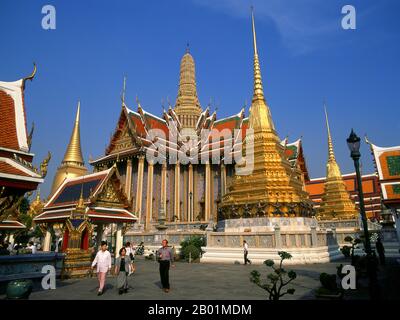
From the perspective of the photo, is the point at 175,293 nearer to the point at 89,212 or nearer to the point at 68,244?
the point at 68,244

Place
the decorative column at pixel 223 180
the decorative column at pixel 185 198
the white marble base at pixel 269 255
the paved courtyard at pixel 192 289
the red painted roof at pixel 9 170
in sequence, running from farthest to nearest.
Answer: the decorative column at pixel 185 198
the decorative column at pixel 223 180
the white marble base at pixel 269 255
the red painted roof at pixel 9 170
the paved courtyard at pixel 192 289

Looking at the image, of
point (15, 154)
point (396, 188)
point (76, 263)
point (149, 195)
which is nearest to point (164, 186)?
point (149, 195)

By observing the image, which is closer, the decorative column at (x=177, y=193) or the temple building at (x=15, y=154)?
the temple building at (x=15, y=154)

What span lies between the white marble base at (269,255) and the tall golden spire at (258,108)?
9.14 metres

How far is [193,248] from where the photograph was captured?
16562mm

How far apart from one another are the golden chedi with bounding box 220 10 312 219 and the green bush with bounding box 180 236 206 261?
2388mm

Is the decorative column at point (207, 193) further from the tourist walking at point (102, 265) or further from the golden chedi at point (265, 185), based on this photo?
the tourist walking at point (102, 265)

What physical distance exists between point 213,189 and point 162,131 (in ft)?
31.0

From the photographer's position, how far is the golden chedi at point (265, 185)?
17766 mm

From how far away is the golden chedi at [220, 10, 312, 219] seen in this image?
17766 millimetres

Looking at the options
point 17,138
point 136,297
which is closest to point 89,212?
point 17,138

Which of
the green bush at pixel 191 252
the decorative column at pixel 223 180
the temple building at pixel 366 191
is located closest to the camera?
the green bush at pixel 191 252

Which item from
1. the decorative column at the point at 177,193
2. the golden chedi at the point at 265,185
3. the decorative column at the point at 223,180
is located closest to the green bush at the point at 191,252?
the golden chedi at the point at 265,185

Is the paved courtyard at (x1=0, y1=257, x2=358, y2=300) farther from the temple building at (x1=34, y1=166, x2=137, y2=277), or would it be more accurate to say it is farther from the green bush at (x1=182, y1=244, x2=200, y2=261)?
the green bush at (x1=182, y1=244, x2=200, y2=261)
